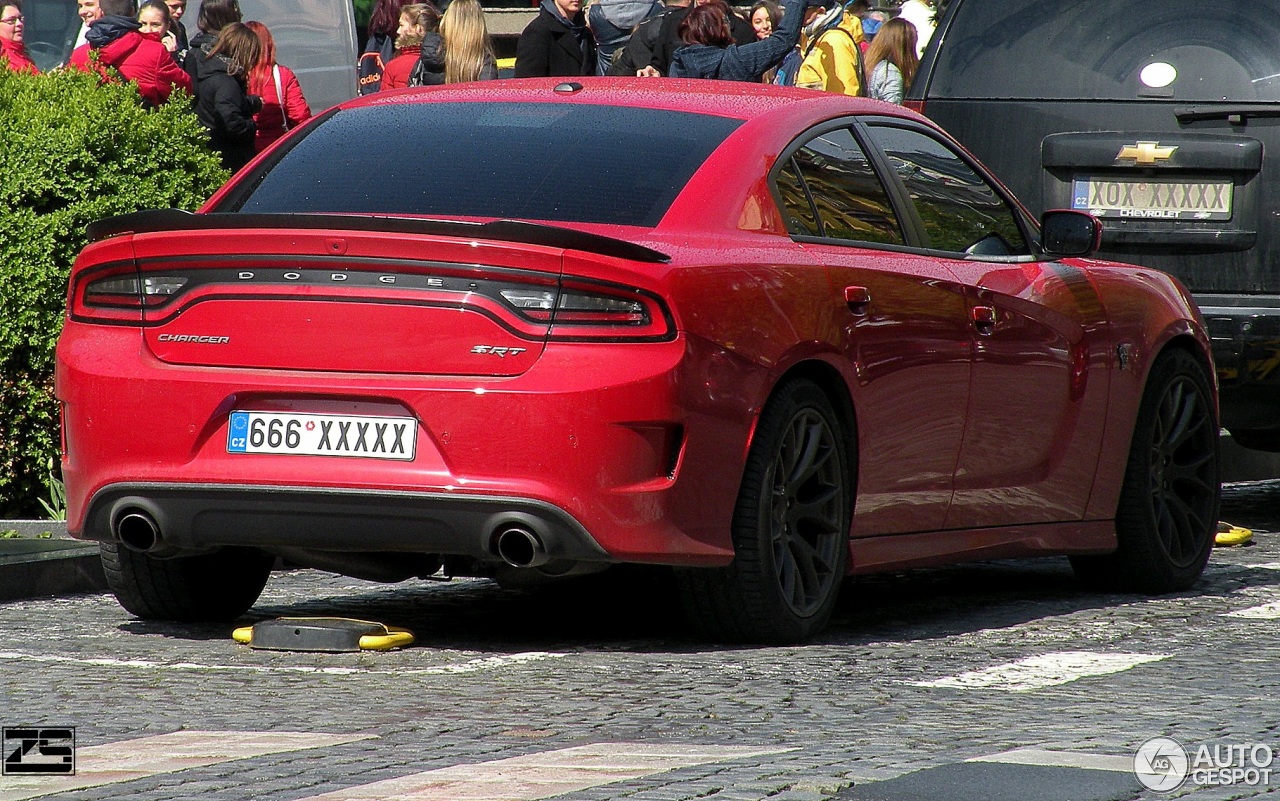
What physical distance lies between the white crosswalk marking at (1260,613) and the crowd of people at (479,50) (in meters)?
6.50

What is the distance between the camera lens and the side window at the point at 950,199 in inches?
288

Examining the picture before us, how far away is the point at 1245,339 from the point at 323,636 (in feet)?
14.6

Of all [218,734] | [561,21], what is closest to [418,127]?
[218,734]

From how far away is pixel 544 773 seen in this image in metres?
4.47

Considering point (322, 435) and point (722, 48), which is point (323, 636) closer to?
point (322, 435)

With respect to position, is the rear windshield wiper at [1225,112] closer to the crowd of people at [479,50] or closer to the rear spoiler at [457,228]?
the rear spoiler at [457,228]

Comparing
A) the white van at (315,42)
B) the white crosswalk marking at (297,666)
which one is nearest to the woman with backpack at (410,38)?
the white van at (315,42)

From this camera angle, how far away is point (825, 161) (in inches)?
272

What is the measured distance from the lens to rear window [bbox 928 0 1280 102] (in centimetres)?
942

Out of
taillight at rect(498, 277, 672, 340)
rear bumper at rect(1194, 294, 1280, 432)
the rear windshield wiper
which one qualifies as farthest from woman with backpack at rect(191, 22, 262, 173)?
taillight at rect(498, 277, 672, 340)

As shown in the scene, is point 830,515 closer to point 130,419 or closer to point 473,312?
point 473,312

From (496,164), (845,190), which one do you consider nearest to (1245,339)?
(845,190)

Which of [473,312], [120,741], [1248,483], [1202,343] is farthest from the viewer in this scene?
[1248,483]

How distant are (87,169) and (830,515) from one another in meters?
4.12
